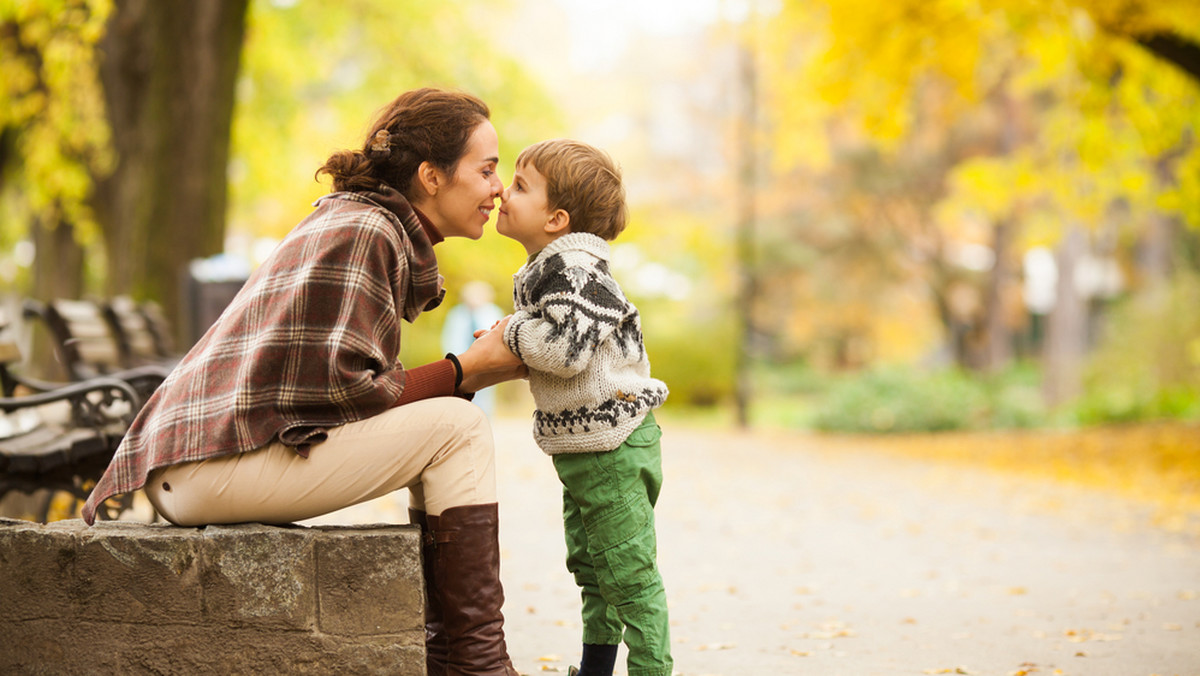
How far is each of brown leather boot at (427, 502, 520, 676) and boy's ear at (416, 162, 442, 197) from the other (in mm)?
850

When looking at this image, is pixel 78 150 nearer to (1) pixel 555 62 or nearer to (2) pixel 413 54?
(2) pixel 413 54

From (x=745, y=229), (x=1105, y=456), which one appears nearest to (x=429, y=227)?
(x=1105, y=456)

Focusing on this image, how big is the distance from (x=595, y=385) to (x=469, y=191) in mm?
614

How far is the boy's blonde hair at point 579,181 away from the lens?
299cm

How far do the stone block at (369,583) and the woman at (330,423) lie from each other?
0.08 metres

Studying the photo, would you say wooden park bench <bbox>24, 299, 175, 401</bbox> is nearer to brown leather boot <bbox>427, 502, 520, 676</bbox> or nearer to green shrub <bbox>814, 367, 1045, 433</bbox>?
brown leather boot <bbox>427, 502, 520, 676</bbox>

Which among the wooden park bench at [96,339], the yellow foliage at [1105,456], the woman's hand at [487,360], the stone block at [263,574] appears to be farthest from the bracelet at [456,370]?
the yellow foliage at [1105,456]

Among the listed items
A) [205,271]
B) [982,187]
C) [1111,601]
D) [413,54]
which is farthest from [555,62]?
[1111,601]

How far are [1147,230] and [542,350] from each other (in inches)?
1149

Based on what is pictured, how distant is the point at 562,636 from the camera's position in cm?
417

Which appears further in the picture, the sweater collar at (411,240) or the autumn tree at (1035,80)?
the autumn tree at (1035,80)

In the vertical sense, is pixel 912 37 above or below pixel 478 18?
below

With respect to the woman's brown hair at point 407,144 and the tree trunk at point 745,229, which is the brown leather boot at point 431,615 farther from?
the tree trunk at point 745,229

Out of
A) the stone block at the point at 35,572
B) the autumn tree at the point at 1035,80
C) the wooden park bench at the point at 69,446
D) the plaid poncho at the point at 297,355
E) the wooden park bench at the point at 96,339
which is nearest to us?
the plaid poncho at the point at 297,355
